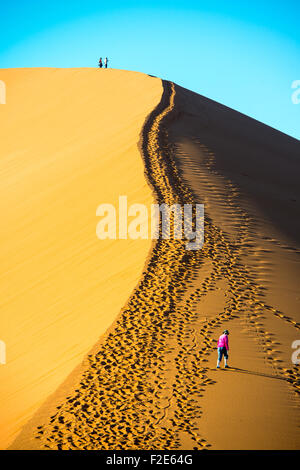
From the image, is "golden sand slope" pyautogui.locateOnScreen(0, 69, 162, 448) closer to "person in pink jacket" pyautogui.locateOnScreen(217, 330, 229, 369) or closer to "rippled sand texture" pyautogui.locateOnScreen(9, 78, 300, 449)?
"rippled sand texture" pyautogui.locateOnScreen(9, 78, 300, 449)

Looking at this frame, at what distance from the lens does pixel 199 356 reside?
8.48 m

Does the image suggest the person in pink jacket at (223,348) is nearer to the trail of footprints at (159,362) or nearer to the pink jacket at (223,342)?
the pink jacket at (223,342)

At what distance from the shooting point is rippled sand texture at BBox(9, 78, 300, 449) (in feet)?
22.5

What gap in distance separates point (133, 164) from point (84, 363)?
33.6ft

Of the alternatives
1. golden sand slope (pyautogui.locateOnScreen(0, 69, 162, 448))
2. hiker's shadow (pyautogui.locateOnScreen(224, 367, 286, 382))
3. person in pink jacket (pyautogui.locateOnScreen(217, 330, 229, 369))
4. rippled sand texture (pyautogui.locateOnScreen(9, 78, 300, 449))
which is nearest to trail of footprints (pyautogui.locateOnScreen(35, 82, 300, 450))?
rippled sand texture (pyautogui.locateOnScreen(9, 78, 300, 449))

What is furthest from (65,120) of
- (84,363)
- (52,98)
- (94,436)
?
(94,436)

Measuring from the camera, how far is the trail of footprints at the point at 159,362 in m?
6.84

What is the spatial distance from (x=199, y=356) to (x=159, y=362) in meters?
0.69

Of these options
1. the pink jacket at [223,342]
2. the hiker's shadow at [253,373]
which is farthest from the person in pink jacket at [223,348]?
the hiker's shadow at [253,373]

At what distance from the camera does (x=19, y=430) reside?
7211 millimetres

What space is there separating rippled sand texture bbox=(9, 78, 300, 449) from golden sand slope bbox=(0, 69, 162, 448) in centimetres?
61

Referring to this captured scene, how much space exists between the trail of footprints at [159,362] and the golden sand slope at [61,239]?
0.58 m

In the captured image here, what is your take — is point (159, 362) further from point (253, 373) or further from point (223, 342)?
point (253, 373)

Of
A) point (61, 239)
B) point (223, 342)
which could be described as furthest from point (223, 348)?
point (61, 239)
